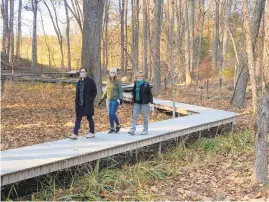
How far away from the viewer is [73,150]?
6.02 m

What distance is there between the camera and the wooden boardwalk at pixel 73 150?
4992 mm

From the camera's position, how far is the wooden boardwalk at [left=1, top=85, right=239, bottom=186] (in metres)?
4.99

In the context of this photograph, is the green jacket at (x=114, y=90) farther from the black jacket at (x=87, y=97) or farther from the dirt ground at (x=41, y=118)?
the dirt ground at (x=41, y=118)

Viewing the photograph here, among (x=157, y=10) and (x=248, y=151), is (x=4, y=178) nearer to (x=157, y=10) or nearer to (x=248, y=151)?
(x=248, y=151)

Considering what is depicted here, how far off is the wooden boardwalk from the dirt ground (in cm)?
153

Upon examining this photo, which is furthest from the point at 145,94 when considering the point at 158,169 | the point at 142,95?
the point at 158,169

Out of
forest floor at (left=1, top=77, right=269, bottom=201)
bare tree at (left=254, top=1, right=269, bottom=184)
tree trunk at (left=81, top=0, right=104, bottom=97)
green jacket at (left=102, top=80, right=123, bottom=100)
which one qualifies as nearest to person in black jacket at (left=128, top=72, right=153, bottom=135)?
green jacket at (left=102, top=80, right=123, bottom=100)

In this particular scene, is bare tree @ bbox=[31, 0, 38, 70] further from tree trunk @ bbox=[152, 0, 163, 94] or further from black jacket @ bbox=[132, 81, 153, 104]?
black jacket @ bbox=[132, 81, 153, 104]

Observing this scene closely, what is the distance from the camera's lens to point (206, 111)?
38.2 feet

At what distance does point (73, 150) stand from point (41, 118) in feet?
16.5

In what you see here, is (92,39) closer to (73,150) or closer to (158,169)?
(73,150)

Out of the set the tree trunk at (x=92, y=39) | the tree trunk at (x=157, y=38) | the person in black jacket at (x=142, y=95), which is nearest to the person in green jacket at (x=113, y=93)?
the person in black jacket at (x=142, y=95)

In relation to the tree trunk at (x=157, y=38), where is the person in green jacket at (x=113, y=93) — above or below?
below

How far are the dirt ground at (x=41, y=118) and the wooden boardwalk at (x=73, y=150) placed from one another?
1.53 metres
